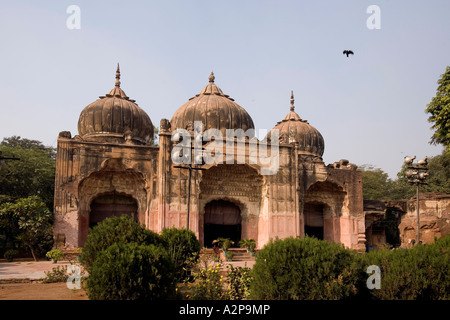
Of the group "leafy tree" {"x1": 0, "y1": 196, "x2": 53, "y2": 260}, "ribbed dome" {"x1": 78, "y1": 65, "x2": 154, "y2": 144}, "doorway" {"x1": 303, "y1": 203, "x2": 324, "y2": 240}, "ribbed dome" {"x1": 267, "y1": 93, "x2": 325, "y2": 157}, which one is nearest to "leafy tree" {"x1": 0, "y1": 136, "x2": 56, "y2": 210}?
"ribbed dome" {"x1": 78, "y1": 65, "x2": 154, "y2": 144}

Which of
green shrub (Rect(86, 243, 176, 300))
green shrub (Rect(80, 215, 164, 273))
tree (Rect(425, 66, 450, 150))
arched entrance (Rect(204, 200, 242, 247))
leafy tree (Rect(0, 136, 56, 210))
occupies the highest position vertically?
tree (Rect(425, 66, 450, 150))

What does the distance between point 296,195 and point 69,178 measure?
10.6 meters

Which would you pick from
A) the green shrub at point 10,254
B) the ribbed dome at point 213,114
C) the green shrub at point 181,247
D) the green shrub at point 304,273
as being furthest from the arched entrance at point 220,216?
the green shrub at point 304,273

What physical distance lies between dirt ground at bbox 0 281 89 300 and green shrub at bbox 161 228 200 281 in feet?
7.46

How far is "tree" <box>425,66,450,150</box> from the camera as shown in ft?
67.7

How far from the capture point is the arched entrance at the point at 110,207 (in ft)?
72.6

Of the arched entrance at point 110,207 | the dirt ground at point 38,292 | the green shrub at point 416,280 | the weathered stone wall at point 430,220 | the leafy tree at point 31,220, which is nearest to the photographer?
the green shrub at point 416,280

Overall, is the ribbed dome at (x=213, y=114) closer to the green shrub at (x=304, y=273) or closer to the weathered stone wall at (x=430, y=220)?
the weathered stone wall at (x=430, y=220)

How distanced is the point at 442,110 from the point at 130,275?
1726 centimetres

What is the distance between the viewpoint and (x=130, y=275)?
829 centimetres

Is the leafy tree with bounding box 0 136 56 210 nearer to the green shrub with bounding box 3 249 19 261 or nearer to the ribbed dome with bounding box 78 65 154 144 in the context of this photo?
the ribbed dome with bounding box 78 65 154 144

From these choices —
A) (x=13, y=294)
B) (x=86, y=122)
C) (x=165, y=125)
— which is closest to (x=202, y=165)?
(x=165, y=125)

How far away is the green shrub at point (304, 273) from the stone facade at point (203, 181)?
12.0 meters

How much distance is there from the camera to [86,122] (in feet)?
78.5
